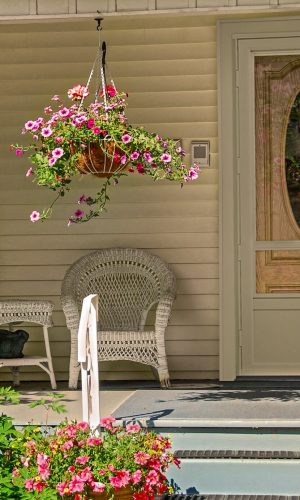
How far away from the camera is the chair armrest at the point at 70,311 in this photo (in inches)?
284

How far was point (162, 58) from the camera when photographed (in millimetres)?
7648

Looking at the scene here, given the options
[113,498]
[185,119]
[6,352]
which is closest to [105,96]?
[185,119]

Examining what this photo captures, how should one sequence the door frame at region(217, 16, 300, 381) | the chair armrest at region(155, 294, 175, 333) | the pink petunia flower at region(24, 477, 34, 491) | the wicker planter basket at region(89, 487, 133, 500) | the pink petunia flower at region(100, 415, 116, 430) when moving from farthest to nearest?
1. the door frame at region(217, 16, 300, 381)
2. the chair armrest at region(155, 294, 175, 333)
3. the pink petunia flower at region(100, 415, 116, 430)
4. the wicker planter basket at region(89, 487, 133, 500)
5. the pink petunia flower at region(24, 477, 34, 491)

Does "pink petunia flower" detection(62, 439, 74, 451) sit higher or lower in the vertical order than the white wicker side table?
lower

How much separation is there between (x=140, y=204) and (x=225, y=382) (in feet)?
4.46

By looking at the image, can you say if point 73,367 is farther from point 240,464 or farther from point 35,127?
point 240,464

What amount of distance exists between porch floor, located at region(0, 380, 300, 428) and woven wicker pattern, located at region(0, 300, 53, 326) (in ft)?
1.52

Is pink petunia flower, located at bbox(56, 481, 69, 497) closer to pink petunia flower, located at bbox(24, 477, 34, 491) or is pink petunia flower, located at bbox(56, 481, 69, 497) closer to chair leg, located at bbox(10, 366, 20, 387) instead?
pink petunia flower, located at bbox(24, 477, 34, 491)

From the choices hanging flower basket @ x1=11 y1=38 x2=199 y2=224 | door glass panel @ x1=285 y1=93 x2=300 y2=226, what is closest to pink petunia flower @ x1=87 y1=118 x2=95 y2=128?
hanging flower basket @ x1=11 y1=38 x2=199 y2=224

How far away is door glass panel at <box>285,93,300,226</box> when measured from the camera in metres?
7.50

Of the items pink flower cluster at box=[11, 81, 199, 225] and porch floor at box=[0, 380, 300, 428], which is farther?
pink flower cluster at box=[11, 81, 199, 225]

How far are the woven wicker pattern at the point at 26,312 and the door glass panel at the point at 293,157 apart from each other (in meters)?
1.79

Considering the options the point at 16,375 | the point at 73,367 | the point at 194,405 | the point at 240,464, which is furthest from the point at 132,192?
the point at 240,464

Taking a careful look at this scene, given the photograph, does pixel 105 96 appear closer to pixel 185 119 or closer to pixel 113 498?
pixel 185 119
